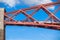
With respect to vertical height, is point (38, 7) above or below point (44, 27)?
above

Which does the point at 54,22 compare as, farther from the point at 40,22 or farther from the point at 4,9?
the point at 4,9

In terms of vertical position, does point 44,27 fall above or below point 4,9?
below

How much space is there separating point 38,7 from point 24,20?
2995mm

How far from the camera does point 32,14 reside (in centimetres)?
5803

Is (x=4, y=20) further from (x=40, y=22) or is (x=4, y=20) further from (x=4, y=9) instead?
(x=40, y=22)

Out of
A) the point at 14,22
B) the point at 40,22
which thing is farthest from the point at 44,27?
the point at 14,22

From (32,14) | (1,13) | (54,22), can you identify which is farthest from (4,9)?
(54,22)

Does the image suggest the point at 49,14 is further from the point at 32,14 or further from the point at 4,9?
the point at 4,9

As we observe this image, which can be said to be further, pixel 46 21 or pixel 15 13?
pixel 15 13

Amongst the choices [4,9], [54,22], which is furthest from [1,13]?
[54,22]

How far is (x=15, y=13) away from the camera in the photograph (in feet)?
194

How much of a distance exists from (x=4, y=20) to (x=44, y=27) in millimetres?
6630

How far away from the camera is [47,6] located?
57.7m

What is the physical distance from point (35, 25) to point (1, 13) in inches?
237
